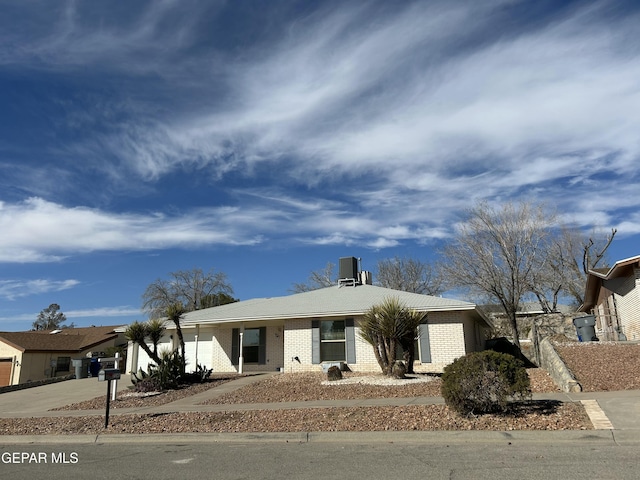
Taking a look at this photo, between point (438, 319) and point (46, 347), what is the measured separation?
2964cm

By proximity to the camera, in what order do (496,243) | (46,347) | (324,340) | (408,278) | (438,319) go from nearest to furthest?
(438,319), (324,340), (496,243), (46,347), (408,278)

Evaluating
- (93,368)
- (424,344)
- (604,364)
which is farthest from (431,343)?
(93,368)

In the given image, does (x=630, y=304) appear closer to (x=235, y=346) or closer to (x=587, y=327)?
(x=587, y=327)

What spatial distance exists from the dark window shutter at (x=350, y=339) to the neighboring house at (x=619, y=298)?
10.1m

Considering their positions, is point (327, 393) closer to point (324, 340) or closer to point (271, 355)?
point (324, 340)

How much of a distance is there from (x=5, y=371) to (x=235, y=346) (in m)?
21.9

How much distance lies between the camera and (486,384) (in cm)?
783

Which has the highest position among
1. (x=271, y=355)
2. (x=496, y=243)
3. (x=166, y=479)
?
(x=496, y=243)

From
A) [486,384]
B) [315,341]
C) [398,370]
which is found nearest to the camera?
[486,384]

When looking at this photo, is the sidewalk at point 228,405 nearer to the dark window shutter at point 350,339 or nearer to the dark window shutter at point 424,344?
the dark window shutter at point 350,339

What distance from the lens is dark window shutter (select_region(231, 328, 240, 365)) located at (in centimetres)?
2142

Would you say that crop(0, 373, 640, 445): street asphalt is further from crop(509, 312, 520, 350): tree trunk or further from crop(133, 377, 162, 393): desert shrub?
crop(509, 312, 520, 350): tree trunk

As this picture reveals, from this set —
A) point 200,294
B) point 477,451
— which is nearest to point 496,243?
point 477,451

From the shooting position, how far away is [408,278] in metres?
42.3
